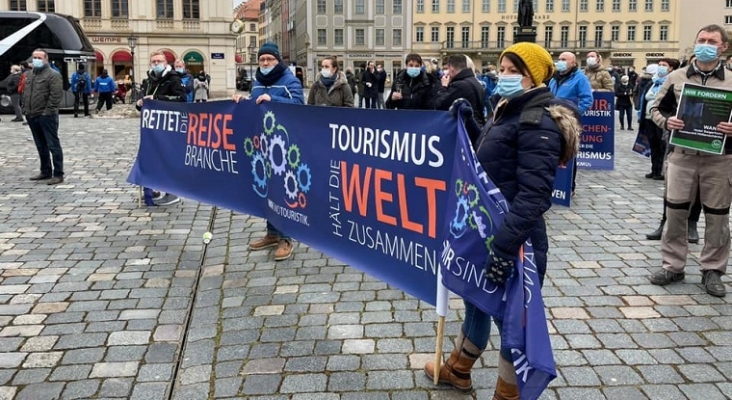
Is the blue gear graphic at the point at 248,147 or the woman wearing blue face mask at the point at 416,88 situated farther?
the woman wearing blue face mask at the point at 416,88

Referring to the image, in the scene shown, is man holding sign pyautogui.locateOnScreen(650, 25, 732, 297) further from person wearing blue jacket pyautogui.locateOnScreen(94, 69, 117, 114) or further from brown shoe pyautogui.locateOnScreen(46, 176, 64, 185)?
person wearing blue jacket pyautogui.locateOnScreen(94, 69, 117, 114)

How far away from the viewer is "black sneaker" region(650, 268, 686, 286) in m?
5.69

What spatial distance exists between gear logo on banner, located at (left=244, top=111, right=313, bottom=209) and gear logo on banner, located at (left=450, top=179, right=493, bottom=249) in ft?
6.49

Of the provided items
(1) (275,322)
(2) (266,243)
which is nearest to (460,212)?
(1) (275,322)

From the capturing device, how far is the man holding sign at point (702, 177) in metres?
5.39

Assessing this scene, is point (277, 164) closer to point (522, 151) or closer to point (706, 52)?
point (522, 151)

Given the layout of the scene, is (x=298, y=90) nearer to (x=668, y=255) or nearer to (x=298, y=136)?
(x=298, y=136)

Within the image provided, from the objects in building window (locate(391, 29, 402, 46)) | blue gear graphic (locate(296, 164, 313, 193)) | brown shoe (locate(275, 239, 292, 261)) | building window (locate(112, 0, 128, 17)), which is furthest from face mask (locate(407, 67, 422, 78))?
building window (locate(391, 29, 402, 46))

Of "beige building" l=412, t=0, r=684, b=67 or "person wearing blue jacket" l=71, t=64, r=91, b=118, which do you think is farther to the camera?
"beige building" l=412, t=0, r=684, b=67

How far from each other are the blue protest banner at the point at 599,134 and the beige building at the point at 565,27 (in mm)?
84686

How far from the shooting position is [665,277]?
5.70 m

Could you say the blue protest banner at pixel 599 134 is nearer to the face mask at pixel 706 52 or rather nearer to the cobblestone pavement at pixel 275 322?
the cobblestone pavement at pixel 275 322

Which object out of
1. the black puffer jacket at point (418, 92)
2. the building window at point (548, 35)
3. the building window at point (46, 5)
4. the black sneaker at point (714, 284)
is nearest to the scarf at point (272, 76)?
the black puffer jacket at point (418, 92)

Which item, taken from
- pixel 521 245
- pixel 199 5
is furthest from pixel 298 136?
pixel 199 5
